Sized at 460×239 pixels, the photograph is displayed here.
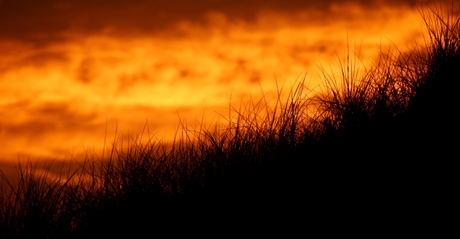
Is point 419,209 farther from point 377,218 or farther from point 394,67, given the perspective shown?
point 394,67

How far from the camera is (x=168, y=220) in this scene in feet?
13.1

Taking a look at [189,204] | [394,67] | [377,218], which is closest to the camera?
[377,218]

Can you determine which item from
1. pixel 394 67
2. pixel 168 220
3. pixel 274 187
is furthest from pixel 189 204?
pixel 394 67

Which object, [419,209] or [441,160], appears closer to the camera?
[419,209]

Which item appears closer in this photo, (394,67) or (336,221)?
(336,221)

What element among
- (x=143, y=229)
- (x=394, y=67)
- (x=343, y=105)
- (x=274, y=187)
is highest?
(x=394, y=67)

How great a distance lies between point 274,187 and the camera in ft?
13.5

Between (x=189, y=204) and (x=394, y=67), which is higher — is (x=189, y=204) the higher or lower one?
the lower one

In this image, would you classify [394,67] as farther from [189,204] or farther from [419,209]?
[189,204]

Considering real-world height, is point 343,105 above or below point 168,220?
above

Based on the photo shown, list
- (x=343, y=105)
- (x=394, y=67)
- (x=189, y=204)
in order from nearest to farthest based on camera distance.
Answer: (x=189, y=204) < (x=343, y=105) < (x=394, y=67)

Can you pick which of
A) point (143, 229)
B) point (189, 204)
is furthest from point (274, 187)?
point (143, 229)

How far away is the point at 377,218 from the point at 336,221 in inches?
9.6

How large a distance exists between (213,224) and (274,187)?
47 centimetres
